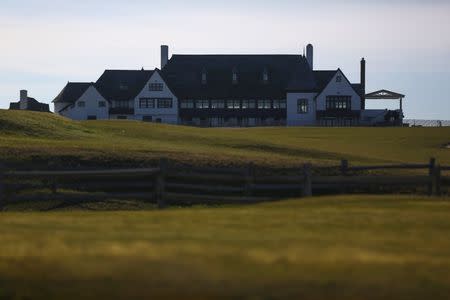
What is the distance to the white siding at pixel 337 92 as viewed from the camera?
11956 cm

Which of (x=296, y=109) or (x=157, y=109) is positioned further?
(x=296, y=109)

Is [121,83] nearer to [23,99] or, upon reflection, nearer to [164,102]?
[164,102]

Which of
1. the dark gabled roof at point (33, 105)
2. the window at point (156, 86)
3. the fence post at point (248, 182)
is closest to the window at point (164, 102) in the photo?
the window at point (156, 86)

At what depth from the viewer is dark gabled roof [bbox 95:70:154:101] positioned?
121 m

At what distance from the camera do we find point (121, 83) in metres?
123

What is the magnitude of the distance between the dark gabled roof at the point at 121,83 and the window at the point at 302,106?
2057cm

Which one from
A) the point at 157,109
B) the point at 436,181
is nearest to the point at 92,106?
the point at 157,109

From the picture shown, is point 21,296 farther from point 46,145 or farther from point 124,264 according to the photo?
point 46,145

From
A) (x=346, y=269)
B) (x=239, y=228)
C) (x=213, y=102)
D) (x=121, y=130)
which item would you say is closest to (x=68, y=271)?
(x=346, y=269)

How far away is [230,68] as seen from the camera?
124688mm

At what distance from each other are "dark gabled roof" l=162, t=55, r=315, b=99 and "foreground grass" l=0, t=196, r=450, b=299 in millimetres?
104251

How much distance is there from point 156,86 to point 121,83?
19.4 feet

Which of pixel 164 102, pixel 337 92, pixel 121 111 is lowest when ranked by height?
pixel 121 111

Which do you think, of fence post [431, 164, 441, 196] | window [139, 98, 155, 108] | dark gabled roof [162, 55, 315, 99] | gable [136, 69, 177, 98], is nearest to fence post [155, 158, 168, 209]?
fence post [431, 164, 441, 196]
